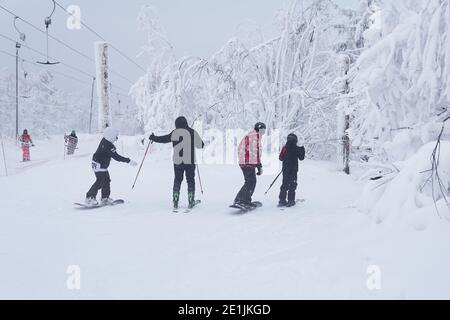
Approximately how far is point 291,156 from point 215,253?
13.0 feet

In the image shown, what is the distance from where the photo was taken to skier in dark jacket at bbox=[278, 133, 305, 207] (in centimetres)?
776

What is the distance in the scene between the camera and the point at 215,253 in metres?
4.55

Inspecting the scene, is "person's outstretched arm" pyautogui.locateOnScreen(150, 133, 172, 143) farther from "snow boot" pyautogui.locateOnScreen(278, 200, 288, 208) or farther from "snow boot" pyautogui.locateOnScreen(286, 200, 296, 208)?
"snow boot" pyautogui.locateOnScreen(286, 200, 296, 208)

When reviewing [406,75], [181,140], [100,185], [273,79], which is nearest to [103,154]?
[100,185]

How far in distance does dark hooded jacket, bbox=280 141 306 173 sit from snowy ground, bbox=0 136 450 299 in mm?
882

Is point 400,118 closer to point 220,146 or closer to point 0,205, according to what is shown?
point 0,205

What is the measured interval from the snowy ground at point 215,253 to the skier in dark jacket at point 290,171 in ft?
1.17

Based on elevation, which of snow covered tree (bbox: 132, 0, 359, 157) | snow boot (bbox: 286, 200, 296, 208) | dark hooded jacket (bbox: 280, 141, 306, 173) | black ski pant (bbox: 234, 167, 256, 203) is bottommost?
snow boot (bbox: 286, 200, 296, 208)

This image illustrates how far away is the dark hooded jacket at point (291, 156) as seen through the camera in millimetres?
7840

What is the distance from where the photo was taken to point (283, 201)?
7730 millimetres

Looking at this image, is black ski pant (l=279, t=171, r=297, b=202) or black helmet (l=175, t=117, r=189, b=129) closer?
black helmet (l=175, t=117, r=189, b=129)

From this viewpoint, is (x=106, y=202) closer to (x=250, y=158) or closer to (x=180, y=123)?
(x=180, y=123)
